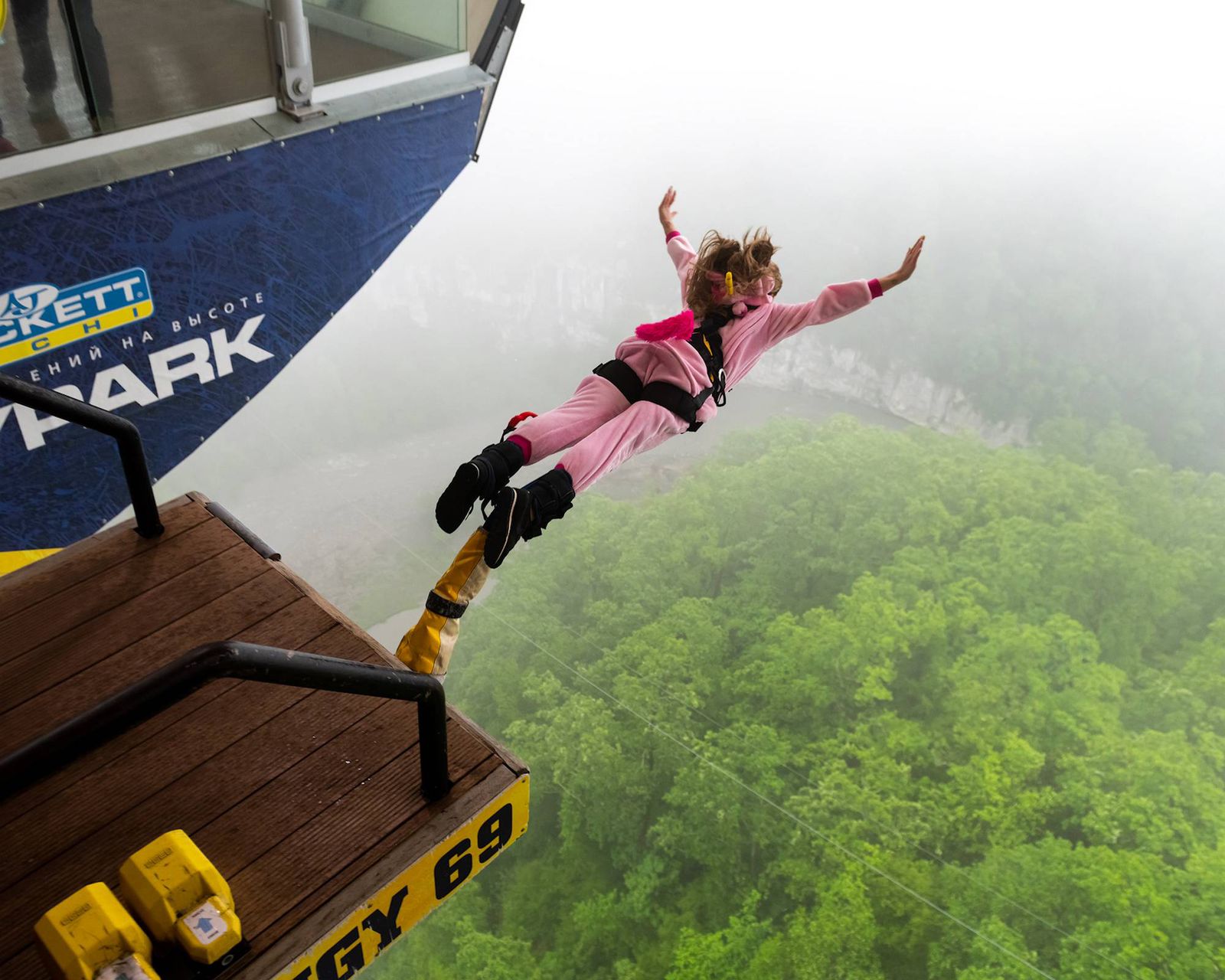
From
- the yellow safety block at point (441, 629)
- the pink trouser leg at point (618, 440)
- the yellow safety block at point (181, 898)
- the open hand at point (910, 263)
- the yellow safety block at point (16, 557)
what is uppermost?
the open hand at point (910, 263)

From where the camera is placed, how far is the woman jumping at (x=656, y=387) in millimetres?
3291

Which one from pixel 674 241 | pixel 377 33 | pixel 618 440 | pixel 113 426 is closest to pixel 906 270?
pixel 674 241

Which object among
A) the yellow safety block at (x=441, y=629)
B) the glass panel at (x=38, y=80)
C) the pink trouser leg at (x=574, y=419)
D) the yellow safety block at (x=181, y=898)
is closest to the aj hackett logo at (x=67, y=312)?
the glass panel at (x=38, y=80)

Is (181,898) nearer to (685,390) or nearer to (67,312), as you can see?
(685,390)

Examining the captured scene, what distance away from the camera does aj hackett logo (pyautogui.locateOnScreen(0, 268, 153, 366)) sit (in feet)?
12.9

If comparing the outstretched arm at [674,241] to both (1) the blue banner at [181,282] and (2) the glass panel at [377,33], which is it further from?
(2) the glass panel at [377,33]

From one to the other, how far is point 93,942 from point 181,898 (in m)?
0.16

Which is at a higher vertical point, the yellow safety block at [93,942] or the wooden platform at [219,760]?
the yellow safety block at [93,942]

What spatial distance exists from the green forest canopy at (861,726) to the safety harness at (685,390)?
14504 millimetres

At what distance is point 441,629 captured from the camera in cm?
299

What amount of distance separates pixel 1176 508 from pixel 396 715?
29.0 m

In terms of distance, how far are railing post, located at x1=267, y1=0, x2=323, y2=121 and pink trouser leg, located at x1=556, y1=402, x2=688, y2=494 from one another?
227cm

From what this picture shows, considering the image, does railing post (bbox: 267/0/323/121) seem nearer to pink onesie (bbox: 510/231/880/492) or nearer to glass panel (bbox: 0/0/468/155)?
glass panel (bbox: 0/0/468/155)

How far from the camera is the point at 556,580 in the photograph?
2458 centimetres
